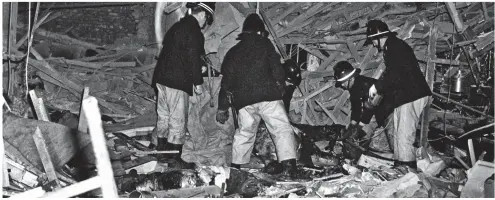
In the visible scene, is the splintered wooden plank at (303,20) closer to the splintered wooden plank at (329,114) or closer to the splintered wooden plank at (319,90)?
the splintered wooden plank at (319,90)

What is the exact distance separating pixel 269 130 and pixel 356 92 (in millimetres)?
1492

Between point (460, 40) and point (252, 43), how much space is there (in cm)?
337

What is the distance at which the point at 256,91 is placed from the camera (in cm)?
514

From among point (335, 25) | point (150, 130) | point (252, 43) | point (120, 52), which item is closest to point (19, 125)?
point (150, 130)

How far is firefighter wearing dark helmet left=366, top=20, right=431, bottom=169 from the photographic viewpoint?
212 inches

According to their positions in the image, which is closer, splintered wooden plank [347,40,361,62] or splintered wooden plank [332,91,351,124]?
splintered wooden plank [347,40,361,62]

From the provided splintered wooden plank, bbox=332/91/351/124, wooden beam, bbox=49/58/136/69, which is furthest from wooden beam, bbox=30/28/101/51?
splintered wooden plank, bbox=332/91/351/124

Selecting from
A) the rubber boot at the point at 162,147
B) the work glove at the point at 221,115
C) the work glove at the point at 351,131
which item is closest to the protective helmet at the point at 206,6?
the work glove at the point at 221,115

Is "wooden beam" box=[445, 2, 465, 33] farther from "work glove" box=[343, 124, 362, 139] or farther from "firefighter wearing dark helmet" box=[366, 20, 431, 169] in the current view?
"work glove" box=[343, 124, 362, 139]

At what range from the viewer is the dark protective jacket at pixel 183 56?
5.45 m

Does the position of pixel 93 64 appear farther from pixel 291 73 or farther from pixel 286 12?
pixel 291 73

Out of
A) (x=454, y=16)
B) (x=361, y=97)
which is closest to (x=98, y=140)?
(x=361, y=97)

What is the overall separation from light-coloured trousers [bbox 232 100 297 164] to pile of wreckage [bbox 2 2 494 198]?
20cm

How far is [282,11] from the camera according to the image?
7.31m
